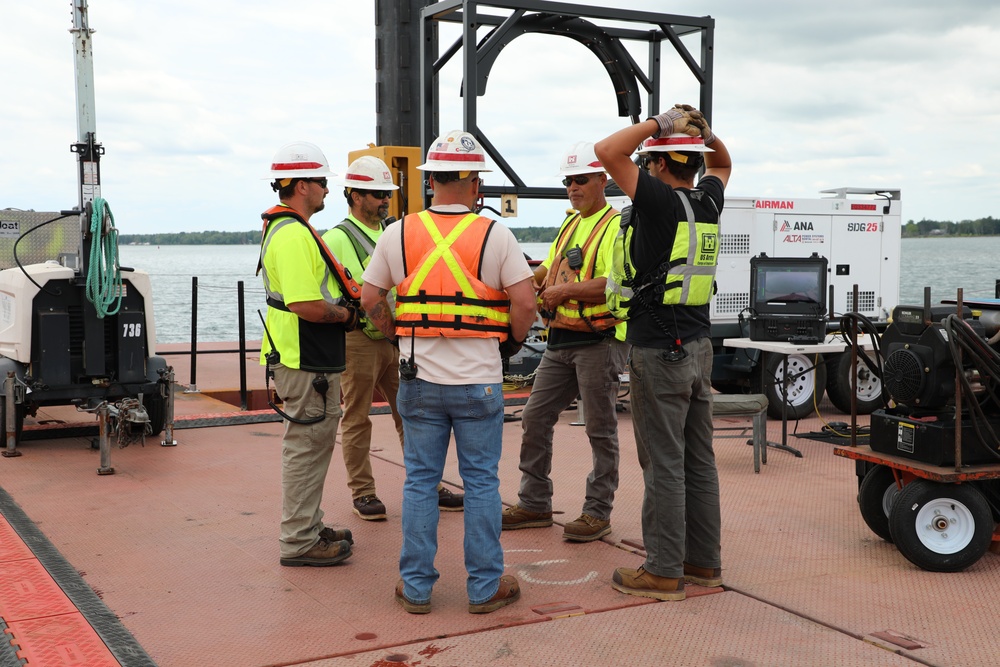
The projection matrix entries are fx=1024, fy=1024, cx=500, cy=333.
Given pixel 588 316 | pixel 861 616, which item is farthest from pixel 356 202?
pixel 861 616

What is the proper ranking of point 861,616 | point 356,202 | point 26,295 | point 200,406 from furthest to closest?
point 200,406
point 26,295
point 356,202
point 861,616

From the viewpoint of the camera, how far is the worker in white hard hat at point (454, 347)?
4.42 meters

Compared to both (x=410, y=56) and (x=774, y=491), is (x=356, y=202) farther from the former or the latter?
(x=410, y=56)

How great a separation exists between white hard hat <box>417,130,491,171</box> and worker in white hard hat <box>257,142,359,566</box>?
0.95 m

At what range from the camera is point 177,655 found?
4020 mm

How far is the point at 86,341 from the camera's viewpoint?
314 inches

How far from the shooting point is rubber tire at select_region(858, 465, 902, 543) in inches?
219

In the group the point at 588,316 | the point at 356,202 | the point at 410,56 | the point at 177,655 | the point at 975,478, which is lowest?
the point at 177,655

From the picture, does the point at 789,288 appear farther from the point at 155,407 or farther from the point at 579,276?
the point at 155,407

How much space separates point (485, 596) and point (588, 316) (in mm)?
1754

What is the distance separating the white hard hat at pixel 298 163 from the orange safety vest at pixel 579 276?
4.77 feet

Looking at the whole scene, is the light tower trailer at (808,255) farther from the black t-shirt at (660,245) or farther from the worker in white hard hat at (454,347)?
the worker in white hard hat at (454,347)

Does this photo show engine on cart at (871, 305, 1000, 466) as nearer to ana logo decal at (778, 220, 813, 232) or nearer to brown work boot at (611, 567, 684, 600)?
brown work boot at (611, 567, 684, 600)

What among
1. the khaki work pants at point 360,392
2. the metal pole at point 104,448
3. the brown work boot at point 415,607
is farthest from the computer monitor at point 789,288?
the brown work boot at point 415,607
